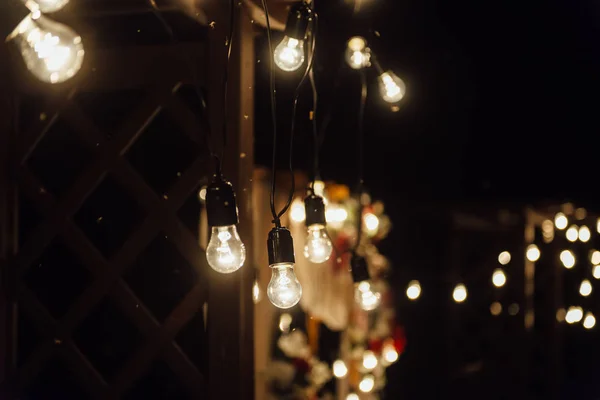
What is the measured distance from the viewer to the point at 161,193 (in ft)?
7.70

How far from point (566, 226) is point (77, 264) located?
6134 mm

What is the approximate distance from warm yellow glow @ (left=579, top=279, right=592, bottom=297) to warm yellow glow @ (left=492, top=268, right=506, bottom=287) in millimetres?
1295

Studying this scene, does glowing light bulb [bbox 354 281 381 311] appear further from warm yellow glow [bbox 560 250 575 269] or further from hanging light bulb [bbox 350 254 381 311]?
warm yellow glow [bbox 560 250 575 269]

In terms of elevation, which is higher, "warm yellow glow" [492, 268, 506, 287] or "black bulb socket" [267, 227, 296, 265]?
"warm yellow glow" [492, 268, 506, 287]

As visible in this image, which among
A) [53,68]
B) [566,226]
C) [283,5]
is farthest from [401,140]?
[53,68]

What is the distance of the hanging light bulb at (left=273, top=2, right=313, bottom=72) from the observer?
1.91m

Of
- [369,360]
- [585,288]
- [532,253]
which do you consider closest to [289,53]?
[369,360]

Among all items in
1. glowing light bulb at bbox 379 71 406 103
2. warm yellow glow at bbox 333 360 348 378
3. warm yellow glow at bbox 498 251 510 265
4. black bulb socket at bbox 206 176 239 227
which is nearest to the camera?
black bulb socket at bbox 206 176 239 227

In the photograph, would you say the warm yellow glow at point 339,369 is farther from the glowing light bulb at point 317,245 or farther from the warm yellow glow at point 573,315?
the warm yellow glow at point 573,315

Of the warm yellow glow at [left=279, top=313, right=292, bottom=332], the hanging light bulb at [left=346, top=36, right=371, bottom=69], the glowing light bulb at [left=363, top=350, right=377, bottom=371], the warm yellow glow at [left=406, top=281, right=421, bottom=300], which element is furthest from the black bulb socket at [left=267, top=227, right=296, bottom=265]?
the warm yellow glow at [left=406, top=281, right=421, bottom=300]

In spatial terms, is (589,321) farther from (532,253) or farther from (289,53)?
(289,53)

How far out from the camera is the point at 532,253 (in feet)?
21.7

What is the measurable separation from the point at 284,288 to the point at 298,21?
0.89 m

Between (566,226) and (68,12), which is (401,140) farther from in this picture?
(68,12)
